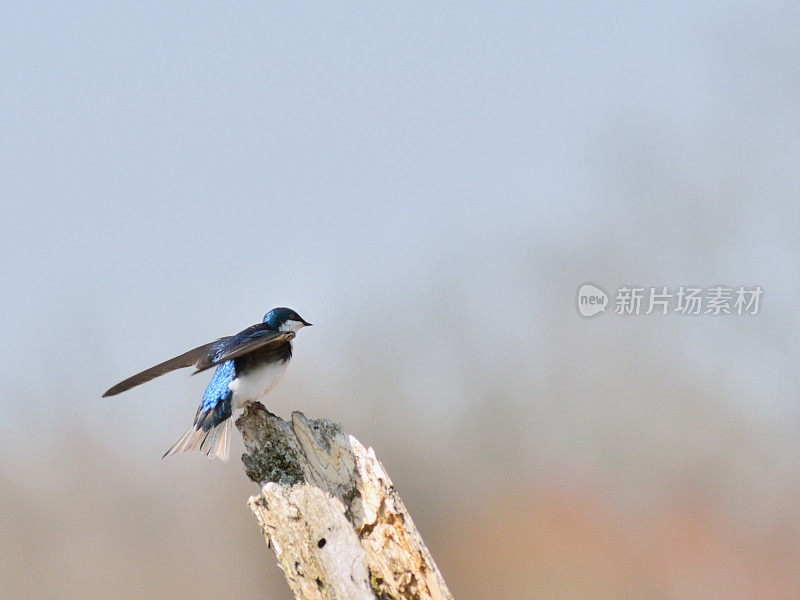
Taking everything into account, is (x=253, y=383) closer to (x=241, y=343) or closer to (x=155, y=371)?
(x=241, y=343)

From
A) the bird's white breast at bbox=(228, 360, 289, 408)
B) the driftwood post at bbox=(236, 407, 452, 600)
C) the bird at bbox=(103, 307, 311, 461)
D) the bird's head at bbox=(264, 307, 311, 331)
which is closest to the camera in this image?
the driftwood post at bbox=(236, 407, 452, 600)

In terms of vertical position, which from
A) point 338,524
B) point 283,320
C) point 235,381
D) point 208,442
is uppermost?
point 283,320

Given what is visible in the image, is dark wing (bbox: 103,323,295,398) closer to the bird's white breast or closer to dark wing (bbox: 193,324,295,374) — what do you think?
dark wing (bbox: 193,324,295,374)

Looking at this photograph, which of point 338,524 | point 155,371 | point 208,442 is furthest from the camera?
point 208,442

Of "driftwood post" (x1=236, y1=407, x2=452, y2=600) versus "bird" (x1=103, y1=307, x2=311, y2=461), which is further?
"bird" (x1=103, y1=307, x2=311, y2=461)

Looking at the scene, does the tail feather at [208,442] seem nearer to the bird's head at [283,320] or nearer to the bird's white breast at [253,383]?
the bird's white breast at [253,383]

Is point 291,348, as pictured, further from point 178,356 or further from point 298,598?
point 298,598

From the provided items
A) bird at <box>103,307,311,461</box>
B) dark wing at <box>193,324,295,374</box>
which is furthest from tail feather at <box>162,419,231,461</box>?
dark wing at <box>193,324,295,374</box>

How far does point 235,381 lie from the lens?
332cm

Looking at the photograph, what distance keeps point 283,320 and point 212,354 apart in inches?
24.6

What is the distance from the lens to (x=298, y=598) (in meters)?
2.54

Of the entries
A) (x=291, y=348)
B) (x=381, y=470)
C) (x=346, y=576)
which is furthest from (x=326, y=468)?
(x=291, y=348)

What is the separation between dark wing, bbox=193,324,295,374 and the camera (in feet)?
9.61

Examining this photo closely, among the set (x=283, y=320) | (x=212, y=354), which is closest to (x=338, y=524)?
(x=212, y=354)
